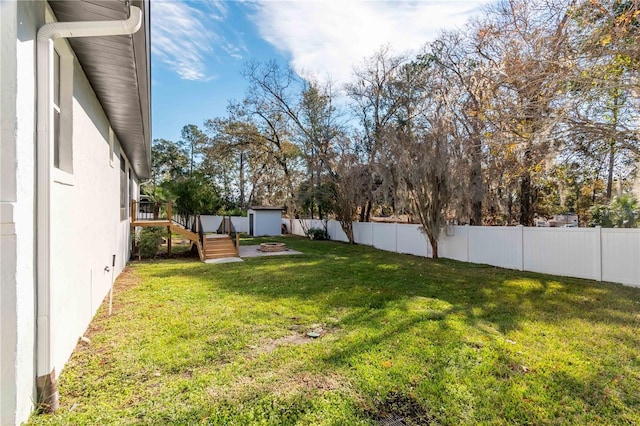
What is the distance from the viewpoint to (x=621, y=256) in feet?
22.4

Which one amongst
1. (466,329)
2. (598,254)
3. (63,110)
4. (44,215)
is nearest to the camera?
(44,215)

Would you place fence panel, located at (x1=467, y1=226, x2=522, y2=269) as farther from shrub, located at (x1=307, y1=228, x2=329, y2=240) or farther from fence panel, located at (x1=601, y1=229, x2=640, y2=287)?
shrub, located at (x1=307, y1=228, x2=329, y2=240)

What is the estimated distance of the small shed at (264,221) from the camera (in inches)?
866

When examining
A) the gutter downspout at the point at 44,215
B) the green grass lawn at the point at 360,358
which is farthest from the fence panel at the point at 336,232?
the gutter downspout at the point at 44,215

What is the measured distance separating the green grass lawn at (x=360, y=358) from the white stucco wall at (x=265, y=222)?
15516 mm

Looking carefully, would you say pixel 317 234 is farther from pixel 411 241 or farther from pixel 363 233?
pixel 411 241

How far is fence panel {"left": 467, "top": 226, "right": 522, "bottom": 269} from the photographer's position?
29.7 feet

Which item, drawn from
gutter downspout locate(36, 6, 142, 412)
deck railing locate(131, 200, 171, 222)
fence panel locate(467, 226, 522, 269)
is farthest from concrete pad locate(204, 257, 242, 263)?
gutter downspout locate(36, 6, 142, 412)

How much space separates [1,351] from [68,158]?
242 centimetres

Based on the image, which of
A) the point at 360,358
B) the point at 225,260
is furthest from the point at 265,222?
the point at 360,358

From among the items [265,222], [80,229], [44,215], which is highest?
[44,215]

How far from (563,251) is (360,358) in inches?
289

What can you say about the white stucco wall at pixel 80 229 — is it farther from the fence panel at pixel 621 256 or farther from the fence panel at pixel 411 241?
the fence panel at pixel 411 241

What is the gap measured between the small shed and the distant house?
17171mm
